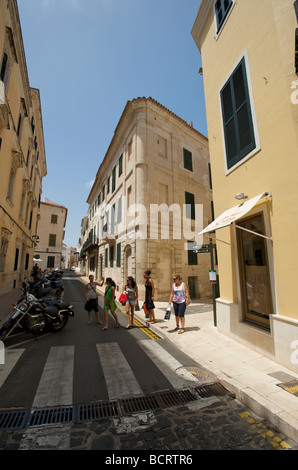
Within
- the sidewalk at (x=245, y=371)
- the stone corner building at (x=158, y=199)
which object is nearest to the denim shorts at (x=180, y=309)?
the sidewalk at (x=245, y=371)

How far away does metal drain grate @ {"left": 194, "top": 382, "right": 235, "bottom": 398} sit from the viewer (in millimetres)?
3152

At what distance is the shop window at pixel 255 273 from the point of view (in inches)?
180

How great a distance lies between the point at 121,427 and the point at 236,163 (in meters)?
5.87

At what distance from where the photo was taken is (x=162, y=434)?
2.34 m

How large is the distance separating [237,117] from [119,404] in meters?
6.83

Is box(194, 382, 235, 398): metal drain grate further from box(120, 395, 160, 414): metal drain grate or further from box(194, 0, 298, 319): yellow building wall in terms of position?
box(194, 0, 298, 319): yellow building wall

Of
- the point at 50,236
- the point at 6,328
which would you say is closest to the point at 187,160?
the point at 6,328

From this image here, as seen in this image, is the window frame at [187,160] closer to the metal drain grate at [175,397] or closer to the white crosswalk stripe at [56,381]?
the white crosswalk stripe at [56,381]

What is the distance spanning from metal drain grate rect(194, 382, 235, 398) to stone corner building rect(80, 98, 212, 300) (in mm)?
8541

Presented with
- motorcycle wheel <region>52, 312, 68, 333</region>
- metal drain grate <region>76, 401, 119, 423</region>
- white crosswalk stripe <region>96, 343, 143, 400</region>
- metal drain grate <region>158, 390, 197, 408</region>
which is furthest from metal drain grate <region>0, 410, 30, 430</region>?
motorcycle wheel <region>52, 312, 68, 333</region>

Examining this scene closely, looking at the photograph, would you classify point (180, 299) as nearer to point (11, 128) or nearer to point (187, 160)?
point (11, 128)

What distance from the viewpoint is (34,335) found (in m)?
5.69

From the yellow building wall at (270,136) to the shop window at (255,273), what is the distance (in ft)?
0.89
